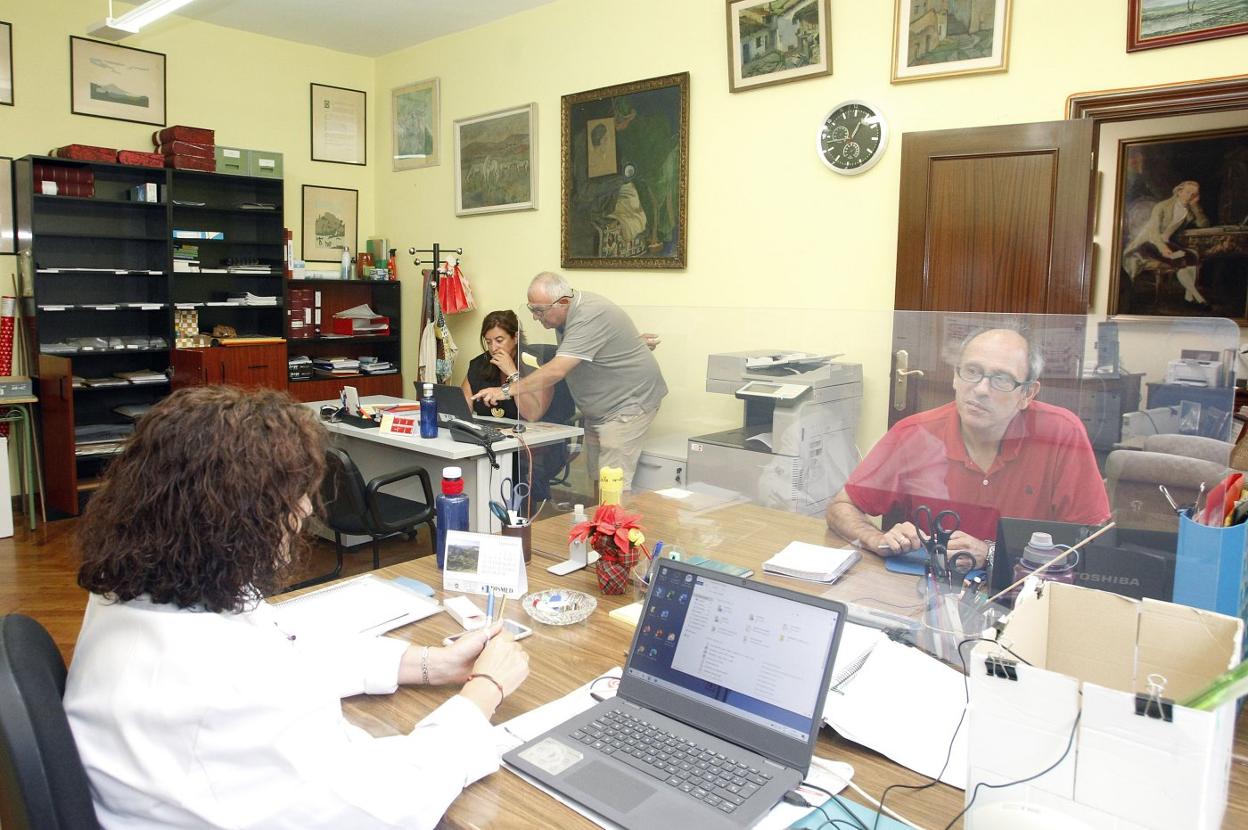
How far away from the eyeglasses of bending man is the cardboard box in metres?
0.79

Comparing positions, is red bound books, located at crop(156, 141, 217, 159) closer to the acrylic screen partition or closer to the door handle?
the acrylic screen partition

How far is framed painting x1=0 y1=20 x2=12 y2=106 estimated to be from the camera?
4855mm

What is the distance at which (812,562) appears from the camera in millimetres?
1916

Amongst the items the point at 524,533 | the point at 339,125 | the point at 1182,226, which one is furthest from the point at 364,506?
the point at 1182,226

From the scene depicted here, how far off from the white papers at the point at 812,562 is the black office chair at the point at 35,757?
134cm

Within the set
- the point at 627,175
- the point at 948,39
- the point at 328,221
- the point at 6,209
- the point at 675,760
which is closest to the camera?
the point at 675,760

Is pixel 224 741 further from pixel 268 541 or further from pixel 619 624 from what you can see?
pixel 619 624

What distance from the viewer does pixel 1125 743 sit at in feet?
2.80

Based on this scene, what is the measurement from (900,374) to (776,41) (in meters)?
2.83

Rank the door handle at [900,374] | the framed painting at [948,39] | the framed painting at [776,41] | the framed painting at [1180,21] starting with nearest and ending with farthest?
the door handle at [900,374], the framed painting at [1180,21], the framed painting at [948,39], the framed painting at [776,41]

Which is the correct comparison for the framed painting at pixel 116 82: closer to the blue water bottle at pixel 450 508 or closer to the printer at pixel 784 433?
the blue water bottle at pixel 450 508

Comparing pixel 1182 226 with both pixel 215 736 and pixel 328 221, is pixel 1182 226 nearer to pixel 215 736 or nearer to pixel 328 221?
pixel 215 736

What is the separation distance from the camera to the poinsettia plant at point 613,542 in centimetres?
179

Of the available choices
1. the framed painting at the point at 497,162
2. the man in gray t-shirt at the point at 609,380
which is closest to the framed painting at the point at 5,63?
the framed painting at the point at 497,162
